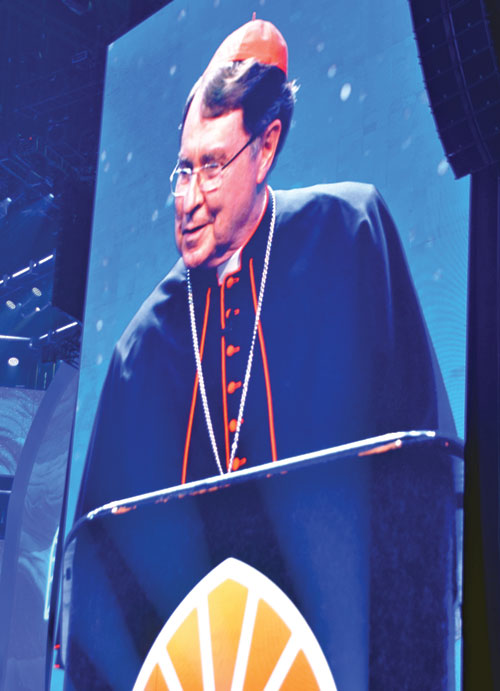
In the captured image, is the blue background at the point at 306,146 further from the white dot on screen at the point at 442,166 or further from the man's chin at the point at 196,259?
the man's chin at the point at 196,259

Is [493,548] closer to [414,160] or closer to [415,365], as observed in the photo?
[415,365]

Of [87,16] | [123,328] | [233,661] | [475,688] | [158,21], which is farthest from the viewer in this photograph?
[87,16]

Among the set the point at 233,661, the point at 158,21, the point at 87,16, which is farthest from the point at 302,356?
the point at 87,16

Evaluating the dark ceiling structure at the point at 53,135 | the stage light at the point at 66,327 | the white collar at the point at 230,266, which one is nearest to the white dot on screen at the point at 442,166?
the white collar at the point at 230,266

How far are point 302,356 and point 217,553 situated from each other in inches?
25.1

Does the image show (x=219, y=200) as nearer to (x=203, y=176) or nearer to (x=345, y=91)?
(x=203, y=176)

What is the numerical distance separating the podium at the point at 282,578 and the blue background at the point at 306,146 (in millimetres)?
283

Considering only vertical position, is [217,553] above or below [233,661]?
above

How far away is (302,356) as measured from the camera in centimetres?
275

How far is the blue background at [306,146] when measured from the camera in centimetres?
248

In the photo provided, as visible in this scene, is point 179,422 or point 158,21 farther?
point 158,21

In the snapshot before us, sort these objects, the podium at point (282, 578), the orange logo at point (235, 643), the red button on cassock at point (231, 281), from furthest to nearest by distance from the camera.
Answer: the red button on cassock at point (231, 281) → the orange logo at point (235, 643) → the podium at point (282, 578)

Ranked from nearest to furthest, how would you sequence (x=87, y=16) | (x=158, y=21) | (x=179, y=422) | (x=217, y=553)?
(x=217, y=553) → (x=179, y=422) → (x=158, y=21) → (x=87, y=16)

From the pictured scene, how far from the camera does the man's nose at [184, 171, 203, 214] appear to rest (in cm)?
329
